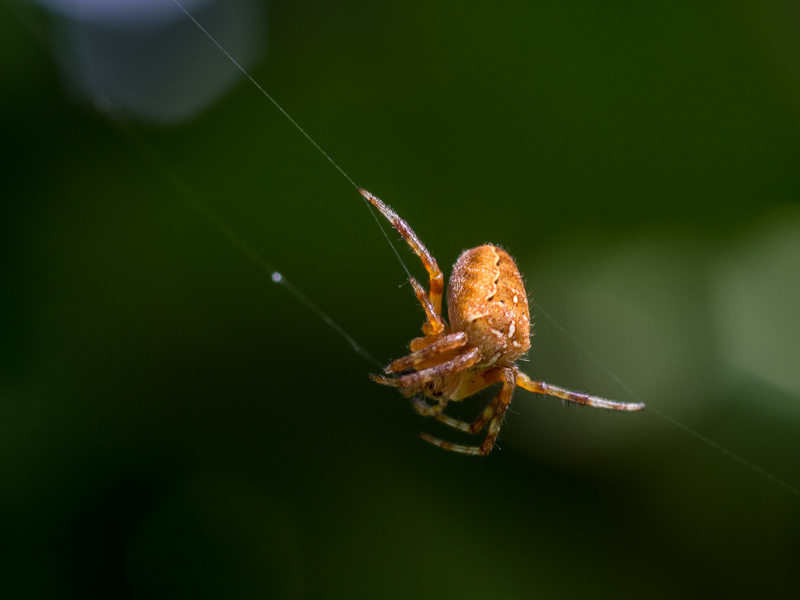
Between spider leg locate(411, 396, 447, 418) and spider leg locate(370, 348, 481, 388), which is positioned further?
spider leg locate(411, 396, 447, 418)

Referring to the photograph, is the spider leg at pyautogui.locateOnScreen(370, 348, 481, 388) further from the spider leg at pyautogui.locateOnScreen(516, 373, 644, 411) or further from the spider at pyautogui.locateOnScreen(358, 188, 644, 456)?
the spider leg at pyautogui.locateOnScreen(516, 373, 644, 411)

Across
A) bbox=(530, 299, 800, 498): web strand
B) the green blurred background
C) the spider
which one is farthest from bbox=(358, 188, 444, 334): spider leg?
bbox=(530, 299, 800, 498): web strand

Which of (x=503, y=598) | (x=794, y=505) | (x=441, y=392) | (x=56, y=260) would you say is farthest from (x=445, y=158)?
(x=794, y=505)

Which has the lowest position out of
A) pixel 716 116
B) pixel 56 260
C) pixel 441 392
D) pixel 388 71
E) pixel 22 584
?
pixel 716 116

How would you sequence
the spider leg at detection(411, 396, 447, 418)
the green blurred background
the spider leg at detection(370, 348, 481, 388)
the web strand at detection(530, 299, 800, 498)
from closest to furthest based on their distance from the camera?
the spider leg at detection(370, 348, 481, 388) → the spider leg at detection(411, 396, 447, 418) → the green blurred background → the web strand at detection(530, 299, 800, 498)

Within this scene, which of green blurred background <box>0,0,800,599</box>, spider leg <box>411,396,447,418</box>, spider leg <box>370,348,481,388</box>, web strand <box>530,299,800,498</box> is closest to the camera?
spider leg <box>370,348,481,388</box>

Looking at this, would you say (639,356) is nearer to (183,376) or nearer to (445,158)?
(445,158)

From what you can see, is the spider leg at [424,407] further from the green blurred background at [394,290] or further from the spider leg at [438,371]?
the green blurred background at [394,290]

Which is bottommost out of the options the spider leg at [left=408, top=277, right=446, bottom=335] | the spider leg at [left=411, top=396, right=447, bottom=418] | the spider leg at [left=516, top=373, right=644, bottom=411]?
the spider leg at [left=516, top=373, right=644, bottom=411]
